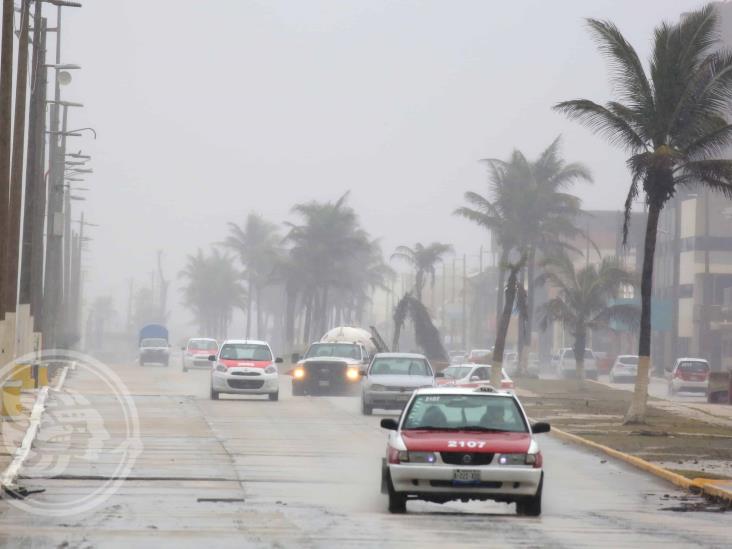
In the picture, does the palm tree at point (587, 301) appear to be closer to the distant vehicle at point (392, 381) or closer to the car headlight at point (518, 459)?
the distant vehicle at point (392, 381)

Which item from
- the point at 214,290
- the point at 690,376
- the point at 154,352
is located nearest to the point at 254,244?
the point at 214,290

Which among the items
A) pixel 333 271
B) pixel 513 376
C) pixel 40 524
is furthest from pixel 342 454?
pixel 333 271

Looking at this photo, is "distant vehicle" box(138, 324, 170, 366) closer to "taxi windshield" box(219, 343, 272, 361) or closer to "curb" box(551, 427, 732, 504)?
"taxi windshield" box(219, 343, 272, 361)

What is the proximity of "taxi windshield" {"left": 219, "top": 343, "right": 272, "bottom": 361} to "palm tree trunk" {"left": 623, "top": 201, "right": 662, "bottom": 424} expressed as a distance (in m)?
11.8

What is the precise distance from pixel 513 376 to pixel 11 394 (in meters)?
54.8

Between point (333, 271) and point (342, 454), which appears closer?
point (342, 454)

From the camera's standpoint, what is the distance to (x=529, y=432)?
19.2 metres

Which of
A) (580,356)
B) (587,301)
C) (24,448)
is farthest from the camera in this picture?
(587,301)

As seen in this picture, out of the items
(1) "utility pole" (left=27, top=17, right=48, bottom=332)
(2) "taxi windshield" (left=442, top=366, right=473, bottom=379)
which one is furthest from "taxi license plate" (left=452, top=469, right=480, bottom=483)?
(2) "taxi windshield" (left=442, top=366, right=473, bottom=379)

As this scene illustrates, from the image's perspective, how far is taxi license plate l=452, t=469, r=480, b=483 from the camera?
1820 cm

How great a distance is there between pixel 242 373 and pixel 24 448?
19808 mm

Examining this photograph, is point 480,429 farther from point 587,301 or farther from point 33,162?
point 587,301

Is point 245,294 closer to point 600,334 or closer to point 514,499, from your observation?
point 600,334

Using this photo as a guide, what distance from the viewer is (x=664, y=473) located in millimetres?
25266
